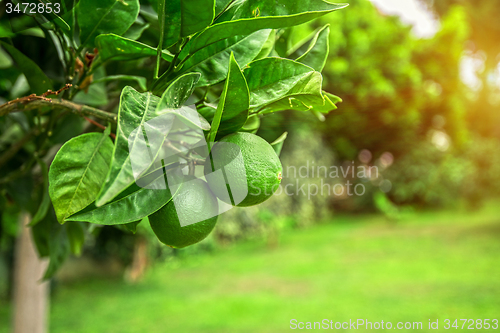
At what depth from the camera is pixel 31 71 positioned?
1.39ft

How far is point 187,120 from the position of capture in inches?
10.7

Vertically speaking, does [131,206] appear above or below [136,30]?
below

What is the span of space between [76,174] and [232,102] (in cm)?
13

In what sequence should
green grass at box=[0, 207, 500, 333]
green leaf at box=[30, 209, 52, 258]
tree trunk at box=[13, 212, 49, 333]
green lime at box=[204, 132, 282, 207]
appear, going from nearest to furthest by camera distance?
green lime at box=[204, 132, 282, 207], green leaf at box=[30, 209, 52, 258], tree trunk at box=[13, 212, 49, 333], green grass at box=[0, 207, 500, 333]

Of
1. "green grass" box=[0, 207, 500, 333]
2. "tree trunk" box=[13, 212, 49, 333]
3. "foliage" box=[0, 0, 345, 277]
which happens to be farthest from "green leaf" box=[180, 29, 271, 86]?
"green grass" box=[0, 207, 500, 333]

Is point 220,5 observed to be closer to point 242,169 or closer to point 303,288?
point 242,169

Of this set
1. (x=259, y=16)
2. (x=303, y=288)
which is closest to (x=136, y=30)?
(x=259, y=16)

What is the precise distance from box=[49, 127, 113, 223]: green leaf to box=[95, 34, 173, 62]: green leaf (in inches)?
3.7

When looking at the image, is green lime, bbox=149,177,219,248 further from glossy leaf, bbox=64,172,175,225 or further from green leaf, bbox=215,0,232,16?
green leaf, bbox=215,0,232,16

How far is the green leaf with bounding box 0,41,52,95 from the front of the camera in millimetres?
411

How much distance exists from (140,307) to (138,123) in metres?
3.06

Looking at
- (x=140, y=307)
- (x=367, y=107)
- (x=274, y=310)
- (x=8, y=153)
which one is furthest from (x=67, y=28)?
(x=367, y=107)

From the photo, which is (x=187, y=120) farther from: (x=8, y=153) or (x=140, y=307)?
(x=140, y=307)

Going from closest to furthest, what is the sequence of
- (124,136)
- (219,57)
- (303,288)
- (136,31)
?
(124,136), (219,57), (136,31), (303,288)
